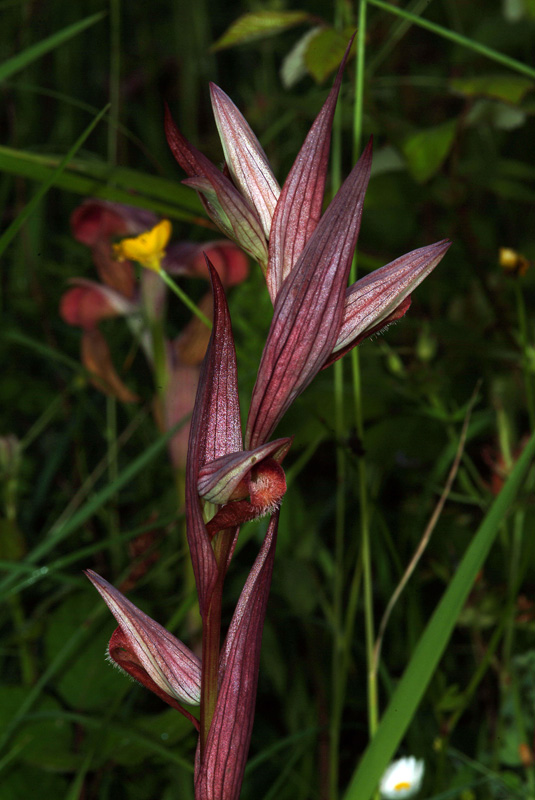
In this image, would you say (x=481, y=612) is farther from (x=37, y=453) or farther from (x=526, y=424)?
(x=37, y=453)

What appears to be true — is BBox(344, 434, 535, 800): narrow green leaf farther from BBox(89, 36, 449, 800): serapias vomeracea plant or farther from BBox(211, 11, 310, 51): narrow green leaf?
BBox(211, 11, 310, 51): narrow green leaf

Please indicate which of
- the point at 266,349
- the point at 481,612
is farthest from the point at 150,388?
the point at 266,349

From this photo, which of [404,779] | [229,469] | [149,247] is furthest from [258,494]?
[404,779]

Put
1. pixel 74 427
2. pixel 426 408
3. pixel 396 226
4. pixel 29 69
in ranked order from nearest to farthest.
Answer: pixel 426 408 < pixel 74 427 < pixel 396 226 < pixel 29 69

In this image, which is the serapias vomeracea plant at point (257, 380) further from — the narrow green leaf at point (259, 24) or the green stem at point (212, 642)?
the narrow green leaf at point (259, 24)

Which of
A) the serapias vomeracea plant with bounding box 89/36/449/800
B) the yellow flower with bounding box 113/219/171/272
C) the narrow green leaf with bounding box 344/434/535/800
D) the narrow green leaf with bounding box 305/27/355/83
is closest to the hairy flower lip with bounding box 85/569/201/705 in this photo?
the serapias vomeracea plant with bounding box 89/36/449/800
